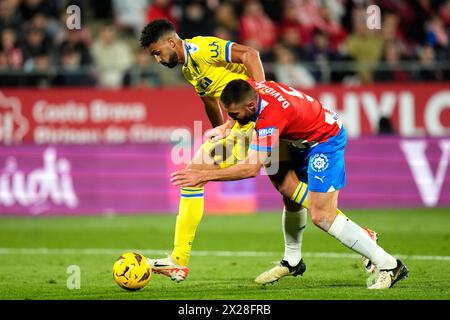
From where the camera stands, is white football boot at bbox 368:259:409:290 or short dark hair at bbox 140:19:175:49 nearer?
white football boot at bbox 368:259:409:290

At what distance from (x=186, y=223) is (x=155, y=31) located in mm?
1919

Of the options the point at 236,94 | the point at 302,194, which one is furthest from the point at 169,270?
the point at 236,94

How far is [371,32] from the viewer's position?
63.7 ft

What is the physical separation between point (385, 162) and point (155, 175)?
418cm

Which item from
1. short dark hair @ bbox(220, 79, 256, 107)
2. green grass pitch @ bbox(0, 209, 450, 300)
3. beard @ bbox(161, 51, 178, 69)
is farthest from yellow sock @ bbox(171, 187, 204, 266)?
short dark hair @ bbox(220, 79, 256, 107)

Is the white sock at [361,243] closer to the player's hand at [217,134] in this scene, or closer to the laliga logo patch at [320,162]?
the laliga logo patch at [320,162]

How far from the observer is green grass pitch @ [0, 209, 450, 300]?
870cm

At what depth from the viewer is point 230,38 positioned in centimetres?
1917

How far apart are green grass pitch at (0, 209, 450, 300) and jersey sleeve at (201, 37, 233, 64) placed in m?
2.24

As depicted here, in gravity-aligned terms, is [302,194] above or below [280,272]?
above

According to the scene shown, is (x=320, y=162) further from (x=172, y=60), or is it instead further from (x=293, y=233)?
(x=172, y=60)

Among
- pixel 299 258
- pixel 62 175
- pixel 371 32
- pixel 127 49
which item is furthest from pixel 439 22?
pixel 299 258

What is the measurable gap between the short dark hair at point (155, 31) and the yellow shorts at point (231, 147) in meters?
1.15

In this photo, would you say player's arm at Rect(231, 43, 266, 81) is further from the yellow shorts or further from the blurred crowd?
the blurred crowd
